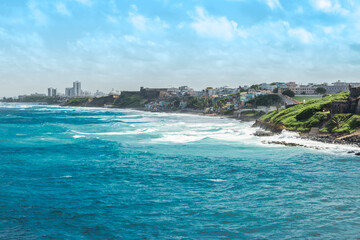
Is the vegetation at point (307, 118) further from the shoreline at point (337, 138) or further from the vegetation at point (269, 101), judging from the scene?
the vegetation at point (269, 101)

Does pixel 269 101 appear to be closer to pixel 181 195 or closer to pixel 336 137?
pixel 336 137

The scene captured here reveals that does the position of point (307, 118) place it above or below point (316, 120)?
above

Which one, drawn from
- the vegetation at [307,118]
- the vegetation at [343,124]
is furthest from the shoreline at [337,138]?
the vegetation at [307,118]

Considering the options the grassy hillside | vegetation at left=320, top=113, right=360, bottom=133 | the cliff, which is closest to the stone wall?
the cliff

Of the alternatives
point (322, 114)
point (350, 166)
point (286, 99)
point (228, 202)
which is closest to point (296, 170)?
point (350, 166)

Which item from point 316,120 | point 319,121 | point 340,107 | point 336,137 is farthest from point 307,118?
point 336,137

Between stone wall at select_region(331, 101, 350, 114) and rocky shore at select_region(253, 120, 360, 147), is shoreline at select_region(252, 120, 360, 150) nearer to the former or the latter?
rocky shore at select_region(253, 120, 360, 147)

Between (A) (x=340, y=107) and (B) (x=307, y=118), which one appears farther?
(B) (x=307, y=118)

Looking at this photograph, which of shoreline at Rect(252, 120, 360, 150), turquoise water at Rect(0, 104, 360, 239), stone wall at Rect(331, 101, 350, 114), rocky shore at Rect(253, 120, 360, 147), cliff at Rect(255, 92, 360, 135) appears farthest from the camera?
stone wall at Rect(331, 101, 350, 114)

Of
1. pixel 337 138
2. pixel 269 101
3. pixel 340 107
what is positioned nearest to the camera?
pixel 337 138
